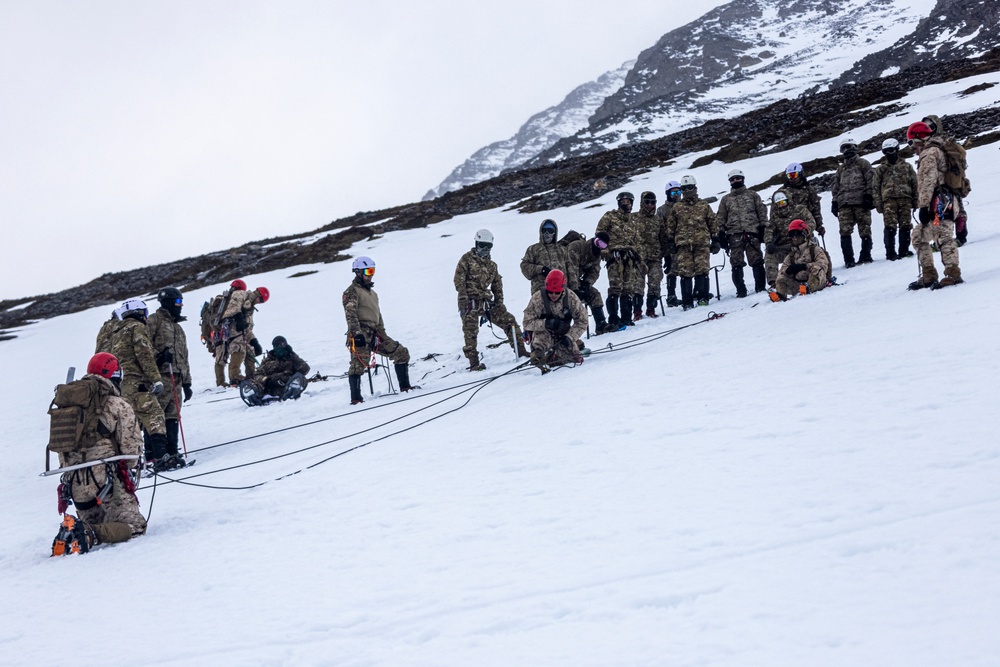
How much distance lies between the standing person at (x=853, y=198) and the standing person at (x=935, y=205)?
366cm

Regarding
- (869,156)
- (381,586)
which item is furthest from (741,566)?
(869,156)

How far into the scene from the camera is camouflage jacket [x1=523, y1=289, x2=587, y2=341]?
914 centimetres

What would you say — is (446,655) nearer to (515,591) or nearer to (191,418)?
(515,591)

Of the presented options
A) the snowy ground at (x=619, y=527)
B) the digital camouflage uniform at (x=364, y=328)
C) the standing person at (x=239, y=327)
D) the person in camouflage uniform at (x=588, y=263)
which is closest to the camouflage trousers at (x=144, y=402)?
the snowy ground at (x=619, y=527)

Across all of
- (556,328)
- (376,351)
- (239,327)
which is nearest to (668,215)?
(556,328)

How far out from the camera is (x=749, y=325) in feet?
Answer: 29.0

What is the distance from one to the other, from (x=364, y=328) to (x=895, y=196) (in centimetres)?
822

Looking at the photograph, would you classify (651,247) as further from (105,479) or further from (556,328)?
(105,479)

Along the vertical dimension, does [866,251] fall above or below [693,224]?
below

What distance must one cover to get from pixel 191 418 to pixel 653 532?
389 inches

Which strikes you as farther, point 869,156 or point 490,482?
point 869,156

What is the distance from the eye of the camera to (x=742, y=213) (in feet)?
37.4

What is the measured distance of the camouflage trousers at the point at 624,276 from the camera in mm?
11047

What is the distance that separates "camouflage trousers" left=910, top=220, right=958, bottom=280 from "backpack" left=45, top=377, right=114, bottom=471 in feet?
26.4
